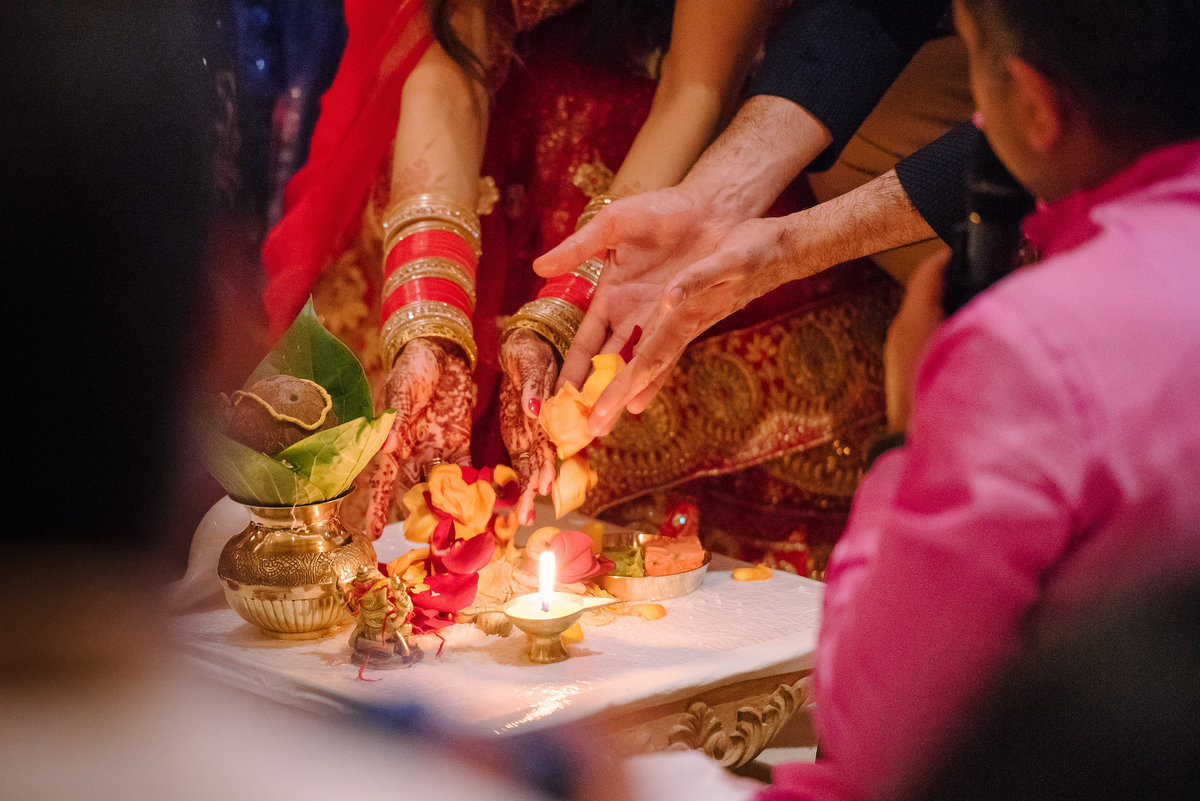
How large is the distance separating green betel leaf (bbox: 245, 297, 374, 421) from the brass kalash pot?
10cm

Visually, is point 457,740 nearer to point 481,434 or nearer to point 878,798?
point 878,798

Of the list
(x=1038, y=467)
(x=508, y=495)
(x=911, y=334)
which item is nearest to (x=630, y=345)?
(x=508, y=495)

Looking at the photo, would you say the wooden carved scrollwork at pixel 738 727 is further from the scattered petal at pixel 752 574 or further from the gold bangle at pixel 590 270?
the gold bangle at pixel 590 270

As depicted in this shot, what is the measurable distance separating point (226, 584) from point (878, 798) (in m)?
0.62

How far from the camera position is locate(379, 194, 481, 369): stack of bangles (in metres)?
1.15

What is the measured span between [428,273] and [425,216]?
0.30ft

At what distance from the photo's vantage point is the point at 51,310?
0.74m

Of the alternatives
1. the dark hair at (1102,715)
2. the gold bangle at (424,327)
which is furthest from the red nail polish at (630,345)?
the dark hair at (1102,715)

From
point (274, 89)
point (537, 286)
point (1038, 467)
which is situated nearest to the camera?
point (1038, 467)

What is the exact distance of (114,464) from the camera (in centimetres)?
83

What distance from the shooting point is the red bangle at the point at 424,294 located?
3.85 ft

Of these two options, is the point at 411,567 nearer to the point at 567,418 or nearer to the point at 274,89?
the point at 567,418

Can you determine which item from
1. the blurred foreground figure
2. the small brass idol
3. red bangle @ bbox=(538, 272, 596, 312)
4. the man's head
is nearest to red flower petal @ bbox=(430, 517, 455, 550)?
the small brass idol

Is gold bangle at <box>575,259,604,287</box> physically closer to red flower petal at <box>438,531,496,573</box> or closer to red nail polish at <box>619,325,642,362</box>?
red nail polish at <box>619,325,642,362</box>
